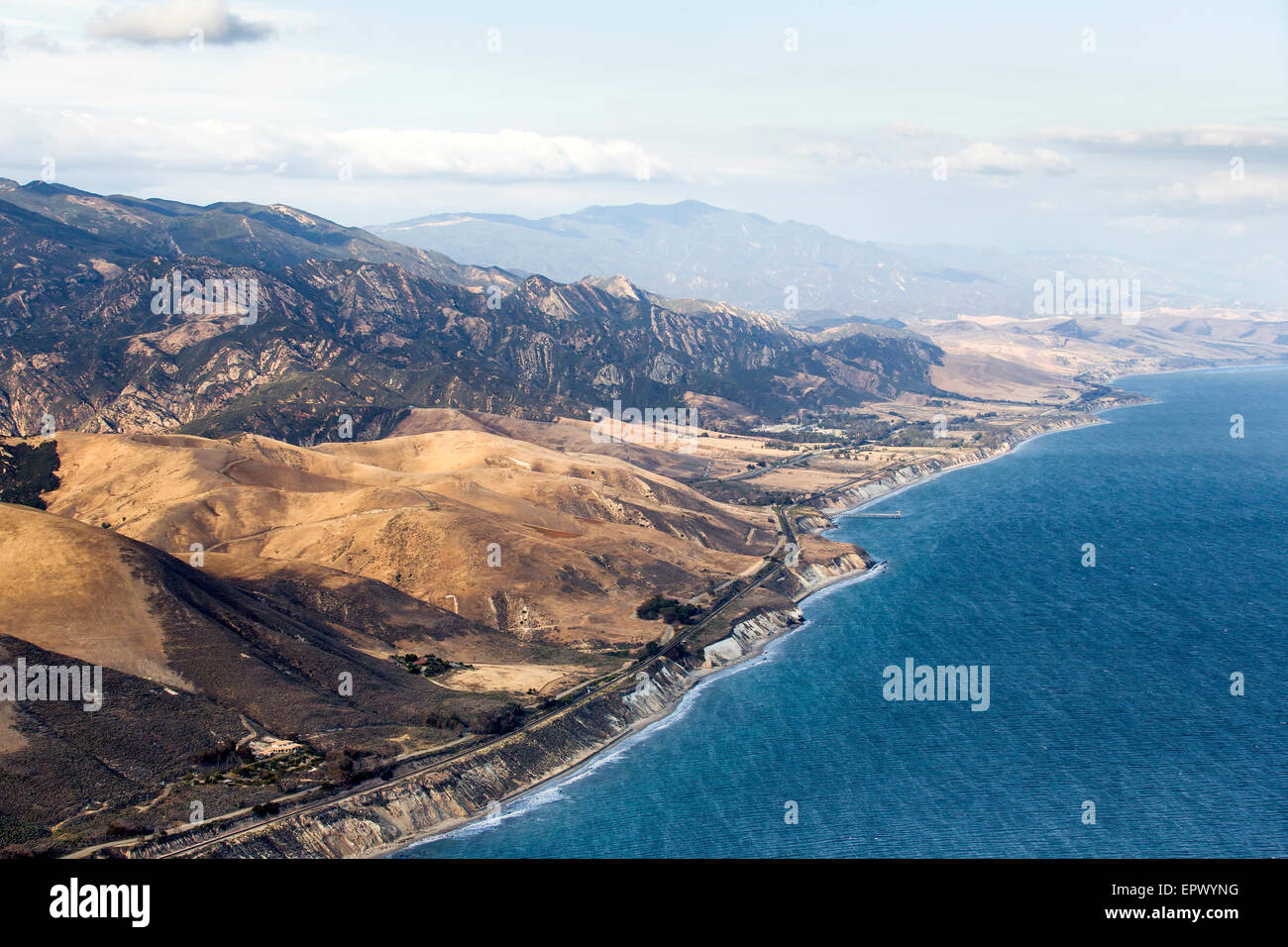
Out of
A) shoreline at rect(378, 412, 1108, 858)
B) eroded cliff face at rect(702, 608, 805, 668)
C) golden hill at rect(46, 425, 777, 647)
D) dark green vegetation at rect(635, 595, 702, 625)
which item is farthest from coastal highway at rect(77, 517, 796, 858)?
golden hill at rect(46, 425, 777, 647)

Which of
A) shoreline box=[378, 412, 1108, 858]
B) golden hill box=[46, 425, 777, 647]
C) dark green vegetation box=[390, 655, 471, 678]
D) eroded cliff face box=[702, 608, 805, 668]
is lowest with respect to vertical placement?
shoreline box=[378, 412, 1108, 858]

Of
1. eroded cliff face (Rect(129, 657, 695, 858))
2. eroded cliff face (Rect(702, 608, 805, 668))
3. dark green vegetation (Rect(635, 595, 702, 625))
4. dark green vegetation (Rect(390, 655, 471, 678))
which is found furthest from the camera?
dark green vegetation (Rect(635, 595, 702, 625))

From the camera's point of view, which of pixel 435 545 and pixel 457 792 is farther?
pixel 435 545

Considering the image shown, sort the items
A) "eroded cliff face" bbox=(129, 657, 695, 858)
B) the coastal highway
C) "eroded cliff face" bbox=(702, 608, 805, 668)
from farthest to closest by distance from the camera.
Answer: "eroded cliff face" bbox=(702, 608, 805, 668), "eroded cliff face" bbox=(129, 657, 695, 858), the coastal highway

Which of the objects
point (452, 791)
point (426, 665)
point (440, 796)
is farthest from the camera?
point (426, 665)

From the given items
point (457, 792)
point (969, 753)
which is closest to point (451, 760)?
point (457, 792)

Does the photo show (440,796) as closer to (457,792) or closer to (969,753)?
(457,792)

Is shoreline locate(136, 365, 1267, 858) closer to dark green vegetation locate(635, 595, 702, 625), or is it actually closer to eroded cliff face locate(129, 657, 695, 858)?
eroded cliff face locate(129, 657, 695, 858)

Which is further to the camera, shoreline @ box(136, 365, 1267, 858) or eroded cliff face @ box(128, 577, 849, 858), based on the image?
shoreline @ box(136, 365, 1267, 858)

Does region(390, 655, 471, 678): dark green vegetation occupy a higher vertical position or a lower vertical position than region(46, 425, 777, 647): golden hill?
lower

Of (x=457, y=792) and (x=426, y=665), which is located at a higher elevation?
(x=426, y=665)

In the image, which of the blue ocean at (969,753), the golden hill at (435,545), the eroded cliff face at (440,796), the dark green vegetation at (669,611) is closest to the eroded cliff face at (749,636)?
the blue ocean at (969,753)

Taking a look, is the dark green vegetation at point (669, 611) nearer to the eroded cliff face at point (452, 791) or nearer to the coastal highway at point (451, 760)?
the coastal highway at point (451, 760)
